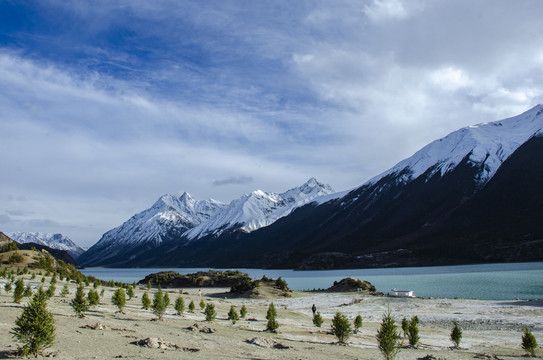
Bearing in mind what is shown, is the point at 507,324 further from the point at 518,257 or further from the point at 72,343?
the point at 518,257

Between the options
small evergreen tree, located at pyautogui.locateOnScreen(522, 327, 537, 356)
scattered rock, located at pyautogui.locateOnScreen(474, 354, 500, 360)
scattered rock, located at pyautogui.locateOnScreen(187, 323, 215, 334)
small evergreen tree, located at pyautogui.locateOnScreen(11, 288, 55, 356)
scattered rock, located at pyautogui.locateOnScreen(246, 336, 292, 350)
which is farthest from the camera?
scattered rock, located at pyautogui.locateOnScreen(187, 323, 215, 334)

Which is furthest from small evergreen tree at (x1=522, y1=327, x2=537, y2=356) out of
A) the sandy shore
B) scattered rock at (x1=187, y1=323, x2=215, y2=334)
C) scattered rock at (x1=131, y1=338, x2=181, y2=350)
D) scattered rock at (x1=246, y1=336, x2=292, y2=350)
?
scattered rock at (x1=131, y1=338, x2=181, y2=350)

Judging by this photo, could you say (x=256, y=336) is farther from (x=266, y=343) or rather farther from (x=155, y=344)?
(x=155, y=344)

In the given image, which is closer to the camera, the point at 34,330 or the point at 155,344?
the point at 34,330

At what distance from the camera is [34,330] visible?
62.0ft

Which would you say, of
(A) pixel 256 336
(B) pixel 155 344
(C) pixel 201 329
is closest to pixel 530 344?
(A) pixel 256 336

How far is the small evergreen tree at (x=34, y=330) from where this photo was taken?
1853cm

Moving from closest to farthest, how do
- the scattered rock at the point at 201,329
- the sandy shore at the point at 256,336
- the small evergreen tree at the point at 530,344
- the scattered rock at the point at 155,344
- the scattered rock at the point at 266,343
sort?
the sandy shore at the point at 256,336 < the scattered rock at the point at 155,344 < the scattered rock at the point at 266,343 < the small evergreen tree at the point at 530,344 < the scattered rock at the point at 201,329

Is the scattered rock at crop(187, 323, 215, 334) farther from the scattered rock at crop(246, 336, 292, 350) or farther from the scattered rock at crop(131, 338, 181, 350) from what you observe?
the scattered rock at crop(131, 338, 181, 350)

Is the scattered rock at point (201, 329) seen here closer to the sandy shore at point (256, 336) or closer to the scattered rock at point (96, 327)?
the sandy shore at point (256, 336)

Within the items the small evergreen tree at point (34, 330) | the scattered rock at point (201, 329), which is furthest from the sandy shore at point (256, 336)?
the small evergreen tree at point (34, 330)

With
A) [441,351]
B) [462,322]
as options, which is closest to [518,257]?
[462,322]

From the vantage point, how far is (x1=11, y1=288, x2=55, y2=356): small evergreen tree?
1853 cm

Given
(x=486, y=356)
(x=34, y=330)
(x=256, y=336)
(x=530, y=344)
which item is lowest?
(x=486, y=356)
